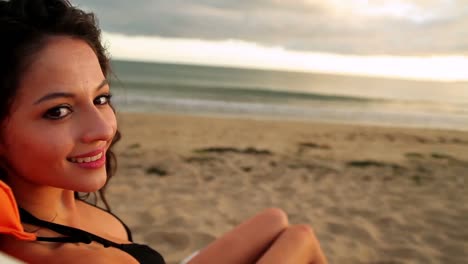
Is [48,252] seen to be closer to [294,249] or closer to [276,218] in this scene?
[294,249]

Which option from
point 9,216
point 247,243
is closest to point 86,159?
point 9,216

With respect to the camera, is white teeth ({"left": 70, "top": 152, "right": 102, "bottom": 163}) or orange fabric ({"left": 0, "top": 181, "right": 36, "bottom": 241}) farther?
white teeth ({"left": 70, "top": 152, "right": 102, "bottom": 163})

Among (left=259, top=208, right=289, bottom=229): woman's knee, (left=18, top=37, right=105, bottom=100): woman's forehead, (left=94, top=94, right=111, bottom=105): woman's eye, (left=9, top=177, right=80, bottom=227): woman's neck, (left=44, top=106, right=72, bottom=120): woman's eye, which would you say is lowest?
(left=259, top=208, right=289, bottom=229): woman's knee

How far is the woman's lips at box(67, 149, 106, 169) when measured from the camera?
1192mm

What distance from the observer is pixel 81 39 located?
51.1 inches

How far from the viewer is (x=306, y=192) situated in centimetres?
418

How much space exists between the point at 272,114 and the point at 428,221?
8.95 metres

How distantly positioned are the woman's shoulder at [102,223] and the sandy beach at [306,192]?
1065 mm

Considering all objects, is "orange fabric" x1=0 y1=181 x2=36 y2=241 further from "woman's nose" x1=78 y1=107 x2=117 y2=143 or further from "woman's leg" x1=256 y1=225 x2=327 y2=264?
"woman's leg" x1=256 y1=225 x2=327 y2=264

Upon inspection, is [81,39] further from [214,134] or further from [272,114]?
[272,114]

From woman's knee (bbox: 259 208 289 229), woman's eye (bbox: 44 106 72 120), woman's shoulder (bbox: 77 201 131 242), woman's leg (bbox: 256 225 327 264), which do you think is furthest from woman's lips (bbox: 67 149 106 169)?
woman's knee (bbox: 259 208 289 229)

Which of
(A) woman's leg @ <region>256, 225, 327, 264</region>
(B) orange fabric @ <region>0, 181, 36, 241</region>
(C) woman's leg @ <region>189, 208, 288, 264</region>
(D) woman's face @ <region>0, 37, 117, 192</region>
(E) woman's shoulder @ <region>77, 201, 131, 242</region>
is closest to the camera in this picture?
(B) orange fabric @ <region>0, 181, 36, 241</region>

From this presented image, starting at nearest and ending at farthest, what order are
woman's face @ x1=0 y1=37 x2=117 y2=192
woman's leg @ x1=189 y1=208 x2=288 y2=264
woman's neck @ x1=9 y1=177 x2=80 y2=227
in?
woman's face @ x1=0 y1=37 x2=117 y2=192 → woman's neck @ x1=9 y1=177 x2=80 y2=227 → woman's leg @ x1=189 y1=208 x2=288 y2=264

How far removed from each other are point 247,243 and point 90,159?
866mm
